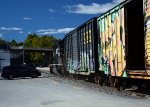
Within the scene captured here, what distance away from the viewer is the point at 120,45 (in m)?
19.0

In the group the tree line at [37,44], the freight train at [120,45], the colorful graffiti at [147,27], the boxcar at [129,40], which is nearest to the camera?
the colorful graffiti at [147,27]

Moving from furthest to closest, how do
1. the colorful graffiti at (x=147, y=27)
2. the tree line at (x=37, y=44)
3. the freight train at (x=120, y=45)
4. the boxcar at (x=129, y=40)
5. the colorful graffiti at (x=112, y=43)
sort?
the tree line at (x=37, y=44) < the colorful graffiti at (x=112, y=43) < the boxcar at (x=129, y=40) < the freight train at (x=120, y=45) < the colorful graffiti at (x=147, y=27)

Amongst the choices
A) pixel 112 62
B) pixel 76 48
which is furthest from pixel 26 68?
pixel 112 62

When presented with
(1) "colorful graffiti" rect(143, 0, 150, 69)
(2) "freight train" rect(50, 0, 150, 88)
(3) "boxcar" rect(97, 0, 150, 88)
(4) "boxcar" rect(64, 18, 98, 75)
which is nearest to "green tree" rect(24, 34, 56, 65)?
(4) "boxcar" rect(64, 18, 98, 75)

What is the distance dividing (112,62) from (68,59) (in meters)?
15.1

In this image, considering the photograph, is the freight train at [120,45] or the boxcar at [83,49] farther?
the boxcar at [83,49]

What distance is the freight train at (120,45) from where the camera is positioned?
56.8ft

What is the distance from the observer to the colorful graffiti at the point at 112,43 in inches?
742

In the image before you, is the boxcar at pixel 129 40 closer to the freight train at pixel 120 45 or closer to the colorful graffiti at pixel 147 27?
the freight train at pixel 120 45

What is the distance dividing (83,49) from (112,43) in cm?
791

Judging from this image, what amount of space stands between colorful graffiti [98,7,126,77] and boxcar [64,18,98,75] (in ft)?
3.91

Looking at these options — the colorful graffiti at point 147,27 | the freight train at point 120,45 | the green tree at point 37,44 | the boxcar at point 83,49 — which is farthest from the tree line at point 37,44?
the colorful graffiti at point 147,27

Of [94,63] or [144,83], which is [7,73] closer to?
[94,63]

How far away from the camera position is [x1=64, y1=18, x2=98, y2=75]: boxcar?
2520cm
